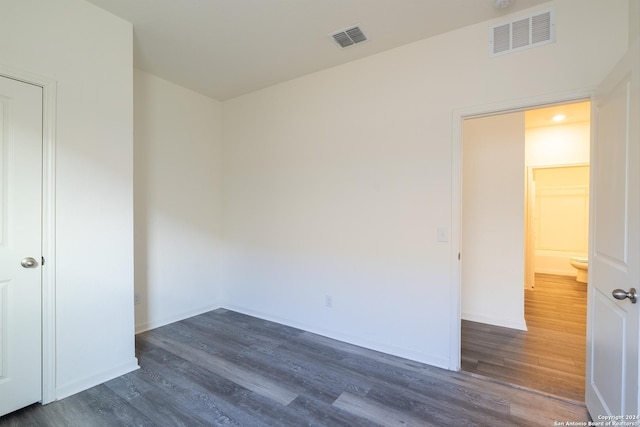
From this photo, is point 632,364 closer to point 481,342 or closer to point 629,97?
point 629,97

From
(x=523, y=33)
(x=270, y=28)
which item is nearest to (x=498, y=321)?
(x=523, y=33)

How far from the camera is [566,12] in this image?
2.09 m

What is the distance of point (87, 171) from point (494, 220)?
421 centimetres

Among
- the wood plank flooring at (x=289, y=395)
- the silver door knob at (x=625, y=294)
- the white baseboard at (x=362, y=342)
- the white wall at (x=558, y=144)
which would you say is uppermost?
the white wall at (x=558, y=144)

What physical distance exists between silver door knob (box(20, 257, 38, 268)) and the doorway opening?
10.9ft

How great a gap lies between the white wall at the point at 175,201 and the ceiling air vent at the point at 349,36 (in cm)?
213

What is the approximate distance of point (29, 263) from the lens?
1.98 metres

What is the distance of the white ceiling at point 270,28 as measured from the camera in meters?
2.23

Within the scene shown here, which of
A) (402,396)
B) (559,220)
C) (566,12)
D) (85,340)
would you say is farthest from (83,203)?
(559,220)

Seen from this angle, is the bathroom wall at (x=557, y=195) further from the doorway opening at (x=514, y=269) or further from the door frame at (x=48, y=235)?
the door frame at (x=48, y=235)

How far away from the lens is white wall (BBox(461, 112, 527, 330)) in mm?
3545

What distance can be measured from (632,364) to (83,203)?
3437 millimetres

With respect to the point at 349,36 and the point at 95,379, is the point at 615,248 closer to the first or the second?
the point at 349,36

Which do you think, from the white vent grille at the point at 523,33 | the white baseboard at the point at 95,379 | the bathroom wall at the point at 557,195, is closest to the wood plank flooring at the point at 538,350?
the bathroom wall at the point at 557,195
